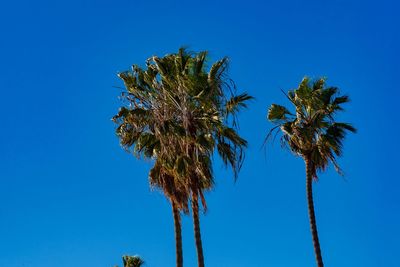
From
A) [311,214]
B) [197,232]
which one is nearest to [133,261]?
[311,214]

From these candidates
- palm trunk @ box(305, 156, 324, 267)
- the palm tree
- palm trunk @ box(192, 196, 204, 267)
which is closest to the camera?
palm trunk @ box(192, 196, 204, 267)

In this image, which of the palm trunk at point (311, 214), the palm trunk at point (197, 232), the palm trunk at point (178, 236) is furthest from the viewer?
the palm trunk at point (311, 214)

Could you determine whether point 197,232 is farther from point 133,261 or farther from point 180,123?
point 133,261

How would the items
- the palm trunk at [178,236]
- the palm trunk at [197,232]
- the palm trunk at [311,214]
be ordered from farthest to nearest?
the palm trunk at [311,214]
the palm trunk at [178,236]
the palm trunk at [197,232]

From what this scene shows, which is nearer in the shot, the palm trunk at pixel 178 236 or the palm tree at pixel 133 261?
the palm trunk at pixel 178 236

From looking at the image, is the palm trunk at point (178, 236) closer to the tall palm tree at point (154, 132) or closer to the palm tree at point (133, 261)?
the tall palm tree at point (154, 132)

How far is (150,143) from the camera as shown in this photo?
3002cm

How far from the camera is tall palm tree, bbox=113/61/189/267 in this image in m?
28.8

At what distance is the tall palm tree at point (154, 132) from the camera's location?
94.5ft

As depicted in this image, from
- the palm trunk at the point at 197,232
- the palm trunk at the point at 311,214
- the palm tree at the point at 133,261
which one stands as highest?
the palm tree at the point at 133,261

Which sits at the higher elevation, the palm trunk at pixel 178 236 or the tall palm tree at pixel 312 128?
the tall palm tree at pixel 312 128

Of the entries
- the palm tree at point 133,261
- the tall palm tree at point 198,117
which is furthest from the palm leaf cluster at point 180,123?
the palm tree at point 133,261

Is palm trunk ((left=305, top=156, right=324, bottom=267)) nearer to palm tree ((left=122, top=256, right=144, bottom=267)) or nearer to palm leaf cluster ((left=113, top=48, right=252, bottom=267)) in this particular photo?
palm leaf cluster ((left=113, top=48, right=252, bottom=267))

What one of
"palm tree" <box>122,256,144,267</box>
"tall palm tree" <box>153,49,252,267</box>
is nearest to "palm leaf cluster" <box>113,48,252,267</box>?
"tall palm tree" <box>153,49,252,267</box>
